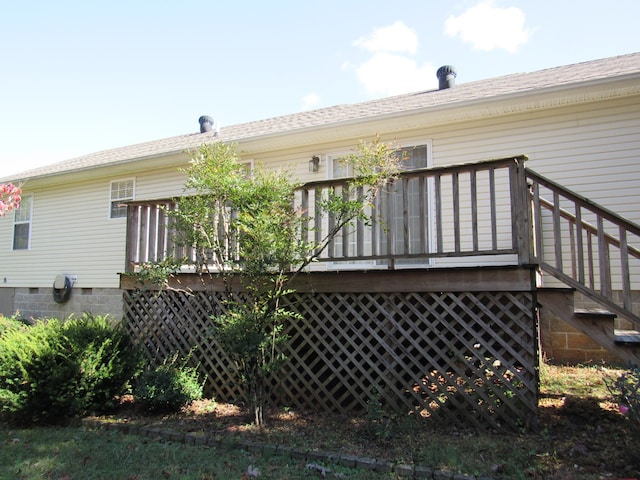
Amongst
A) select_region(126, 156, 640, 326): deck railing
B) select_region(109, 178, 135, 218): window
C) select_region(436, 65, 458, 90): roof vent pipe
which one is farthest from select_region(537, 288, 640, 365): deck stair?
select_region(109, 178, 135, 218): window

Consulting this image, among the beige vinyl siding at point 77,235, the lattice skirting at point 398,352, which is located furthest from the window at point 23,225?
the lattice skirting at point 398,352

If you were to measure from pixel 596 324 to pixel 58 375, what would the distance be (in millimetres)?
5136

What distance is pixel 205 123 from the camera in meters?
11.9

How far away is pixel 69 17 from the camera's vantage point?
783 centimetres

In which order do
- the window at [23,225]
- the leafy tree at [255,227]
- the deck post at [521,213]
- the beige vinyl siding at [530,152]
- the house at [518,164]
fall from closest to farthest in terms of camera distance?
the deck post at [521,213] < the leafy tree at [255,227] < the house at [518,164] < the beige vinyl siding at [530,152] < the window at [23,225]

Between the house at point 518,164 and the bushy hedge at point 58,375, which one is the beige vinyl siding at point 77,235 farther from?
the bushy hedge at point 58,375

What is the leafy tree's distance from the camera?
3.72 meters

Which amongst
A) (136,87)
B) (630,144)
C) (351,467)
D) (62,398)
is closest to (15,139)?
(136,87)

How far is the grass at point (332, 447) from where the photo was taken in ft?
9.64

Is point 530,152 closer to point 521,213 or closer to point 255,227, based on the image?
point 521,213

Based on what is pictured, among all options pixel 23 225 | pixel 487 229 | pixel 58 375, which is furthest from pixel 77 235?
pixel 487 229

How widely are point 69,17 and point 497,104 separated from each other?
26.0ft

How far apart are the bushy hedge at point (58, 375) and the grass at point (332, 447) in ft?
0.76

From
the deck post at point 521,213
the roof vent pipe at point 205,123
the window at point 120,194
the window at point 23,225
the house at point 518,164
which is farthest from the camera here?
the roof vent pipe at point 205,123
